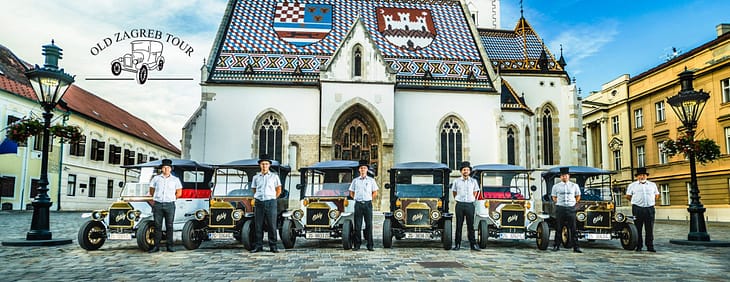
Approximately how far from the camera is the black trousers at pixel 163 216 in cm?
1113

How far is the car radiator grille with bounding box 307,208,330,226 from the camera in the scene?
1202 centimetres

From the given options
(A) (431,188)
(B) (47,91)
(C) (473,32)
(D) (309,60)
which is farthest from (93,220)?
(C) (473,32)

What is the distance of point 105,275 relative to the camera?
7820mm

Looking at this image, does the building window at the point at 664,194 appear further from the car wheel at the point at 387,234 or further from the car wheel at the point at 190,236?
the car wheel at the point at 190,236

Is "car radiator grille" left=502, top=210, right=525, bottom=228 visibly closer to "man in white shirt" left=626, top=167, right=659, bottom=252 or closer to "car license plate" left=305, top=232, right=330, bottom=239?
"man in white shirt" left=626, top=167, right=659, bottom=252

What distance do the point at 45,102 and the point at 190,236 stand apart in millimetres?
5036

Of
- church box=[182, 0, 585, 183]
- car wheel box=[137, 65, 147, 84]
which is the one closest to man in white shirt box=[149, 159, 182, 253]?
car wheel box=[137, 65, 147, 84]

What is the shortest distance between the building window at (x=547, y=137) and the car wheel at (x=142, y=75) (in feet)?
70.4

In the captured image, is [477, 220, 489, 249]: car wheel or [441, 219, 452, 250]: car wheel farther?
[477, 220, 489, 249]: car wheel

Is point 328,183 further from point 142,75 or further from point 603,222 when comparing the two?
point 142,75

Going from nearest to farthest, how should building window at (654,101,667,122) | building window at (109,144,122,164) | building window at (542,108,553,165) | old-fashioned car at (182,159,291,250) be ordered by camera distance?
old-fashioned car at (182,159,291,250), building window at (542,108,553,165), building window at (654,101,667,122), building window at (109,144,122,164)

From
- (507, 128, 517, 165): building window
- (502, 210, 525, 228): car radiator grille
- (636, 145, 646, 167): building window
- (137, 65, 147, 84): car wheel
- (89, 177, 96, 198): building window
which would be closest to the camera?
(502, 210, 525, 228): car radiator grille

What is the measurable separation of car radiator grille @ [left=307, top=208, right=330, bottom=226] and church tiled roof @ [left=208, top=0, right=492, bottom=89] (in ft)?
48.7

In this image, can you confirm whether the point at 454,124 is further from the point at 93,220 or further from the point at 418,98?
the point at 93,220
